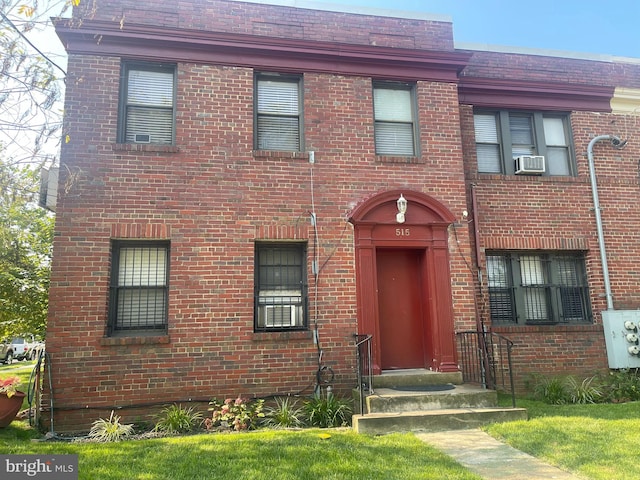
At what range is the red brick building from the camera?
7164 millimetres

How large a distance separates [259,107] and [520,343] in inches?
251

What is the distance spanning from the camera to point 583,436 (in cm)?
557

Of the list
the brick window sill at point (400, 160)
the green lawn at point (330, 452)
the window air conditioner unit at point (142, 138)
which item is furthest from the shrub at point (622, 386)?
the window air conditioner unit at point (142, 138)

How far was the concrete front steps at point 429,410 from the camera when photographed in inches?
239

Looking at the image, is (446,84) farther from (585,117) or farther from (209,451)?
(209,451)

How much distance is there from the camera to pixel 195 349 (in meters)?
7.16

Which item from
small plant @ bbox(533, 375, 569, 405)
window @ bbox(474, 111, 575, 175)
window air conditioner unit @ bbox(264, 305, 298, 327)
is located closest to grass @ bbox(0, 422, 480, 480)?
window air conditioner unit @ bbox(264, 305, 298, 327)

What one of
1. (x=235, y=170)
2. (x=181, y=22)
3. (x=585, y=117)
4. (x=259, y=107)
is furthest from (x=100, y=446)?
(x=585, y=117)

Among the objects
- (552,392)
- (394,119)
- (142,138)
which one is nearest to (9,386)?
(142,138)

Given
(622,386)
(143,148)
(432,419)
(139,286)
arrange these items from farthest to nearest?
(622,386), (143,148), (139,286), (432,419)

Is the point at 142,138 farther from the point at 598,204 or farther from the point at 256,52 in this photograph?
the point at 598,204

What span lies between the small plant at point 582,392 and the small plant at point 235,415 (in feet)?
16.8

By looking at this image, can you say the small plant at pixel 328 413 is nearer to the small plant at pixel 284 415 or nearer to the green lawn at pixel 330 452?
the small plant at pixel 284 415

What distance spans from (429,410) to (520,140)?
20.1 ft
